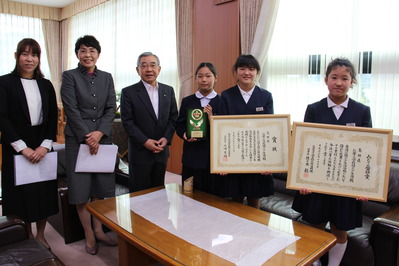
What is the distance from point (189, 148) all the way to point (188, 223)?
63 cm

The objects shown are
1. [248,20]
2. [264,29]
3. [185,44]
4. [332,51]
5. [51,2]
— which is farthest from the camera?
[51,2]

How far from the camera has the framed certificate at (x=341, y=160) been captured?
148cm

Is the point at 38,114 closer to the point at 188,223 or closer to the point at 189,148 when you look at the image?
the point at 189,148

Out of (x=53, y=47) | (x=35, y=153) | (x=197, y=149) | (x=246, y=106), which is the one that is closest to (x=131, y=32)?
(x=53, y=47)

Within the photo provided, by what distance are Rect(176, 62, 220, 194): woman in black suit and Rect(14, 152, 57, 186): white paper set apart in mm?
882

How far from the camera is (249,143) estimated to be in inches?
69.1

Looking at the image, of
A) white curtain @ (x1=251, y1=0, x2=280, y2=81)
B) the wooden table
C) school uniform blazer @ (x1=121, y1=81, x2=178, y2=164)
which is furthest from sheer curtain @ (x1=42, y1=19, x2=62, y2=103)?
the wooden table

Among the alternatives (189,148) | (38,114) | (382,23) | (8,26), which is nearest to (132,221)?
(189,148)

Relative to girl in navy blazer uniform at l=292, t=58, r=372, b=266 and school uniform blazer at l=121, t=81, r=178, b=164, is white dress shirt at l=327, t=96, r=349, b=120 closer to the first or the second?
Answer: girl in navy blazer uniform at l=292, t=58, r=372, b=266

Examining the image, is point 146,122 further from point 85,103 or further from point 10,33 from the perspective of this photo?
point 10,33

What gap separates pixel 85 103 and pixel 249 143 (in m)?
1.12

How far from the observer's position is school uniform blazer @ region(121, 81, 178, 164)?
85.2 inches

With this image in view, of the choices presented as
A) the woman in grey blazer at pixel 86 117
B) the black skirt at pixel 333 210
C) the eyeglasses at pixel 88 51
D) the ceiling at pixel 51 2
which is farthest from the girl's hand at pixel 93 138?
the ceiling at pixel 51 2

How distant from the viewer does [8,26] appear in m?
7.03
